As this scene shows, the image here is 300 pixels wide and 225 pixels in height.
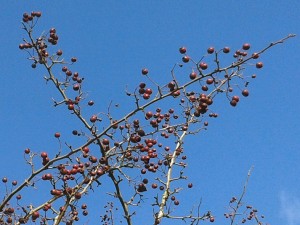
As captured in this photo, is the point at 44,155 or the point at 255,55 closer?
the point at 255,55

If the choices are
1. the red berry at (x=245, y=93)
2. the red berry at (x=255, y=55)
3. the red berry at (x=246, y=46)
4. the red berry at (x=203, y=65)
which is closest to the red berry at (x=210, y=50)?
the red berry at (x=203, y=65)

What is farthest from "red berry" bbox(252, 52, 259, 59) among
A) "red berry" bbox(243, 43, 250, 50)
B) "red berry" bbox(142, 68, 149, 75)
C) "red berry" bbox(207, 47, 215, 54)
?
"red berry" bbox(142, 68, 149, 75)

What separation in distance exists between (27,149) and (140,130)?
161cm

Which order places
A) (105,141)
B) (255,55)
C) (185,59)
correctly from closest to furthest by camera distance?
(255,55) → (185,59) → (105,141)

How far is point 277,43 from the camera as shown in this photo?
4.71m

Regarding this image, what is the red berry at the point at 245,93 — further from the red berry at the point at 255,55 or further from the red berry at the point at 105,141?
the red berry at the point at 105,141

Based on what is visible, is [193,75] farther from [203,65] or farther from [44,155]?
[44,155]

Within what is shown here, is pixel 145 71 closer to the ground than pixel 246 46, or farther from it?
closer to the ground

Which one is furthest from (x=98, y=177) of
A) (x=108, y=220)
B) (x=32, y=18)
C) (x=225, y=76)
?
(x=108, y=220)

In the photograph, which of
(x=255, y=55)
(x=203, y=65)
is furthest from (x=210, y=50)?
(x=255, y=55)

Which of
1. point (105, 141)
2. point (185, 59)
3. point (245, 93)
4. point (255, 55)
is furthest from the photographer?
point (105, 141)

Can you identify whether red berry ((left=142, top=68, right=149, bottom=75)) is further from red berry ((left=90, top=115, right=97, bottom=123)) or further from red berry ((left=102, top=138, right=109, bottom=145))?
red berry ((left=102, top=138, right=109, bottom=145))

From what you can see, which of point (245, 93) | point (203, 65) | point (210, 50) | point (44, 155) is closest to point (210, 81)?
point (203, 65)

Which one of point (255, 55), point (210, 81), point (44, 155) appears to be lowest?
point (44, 155)
